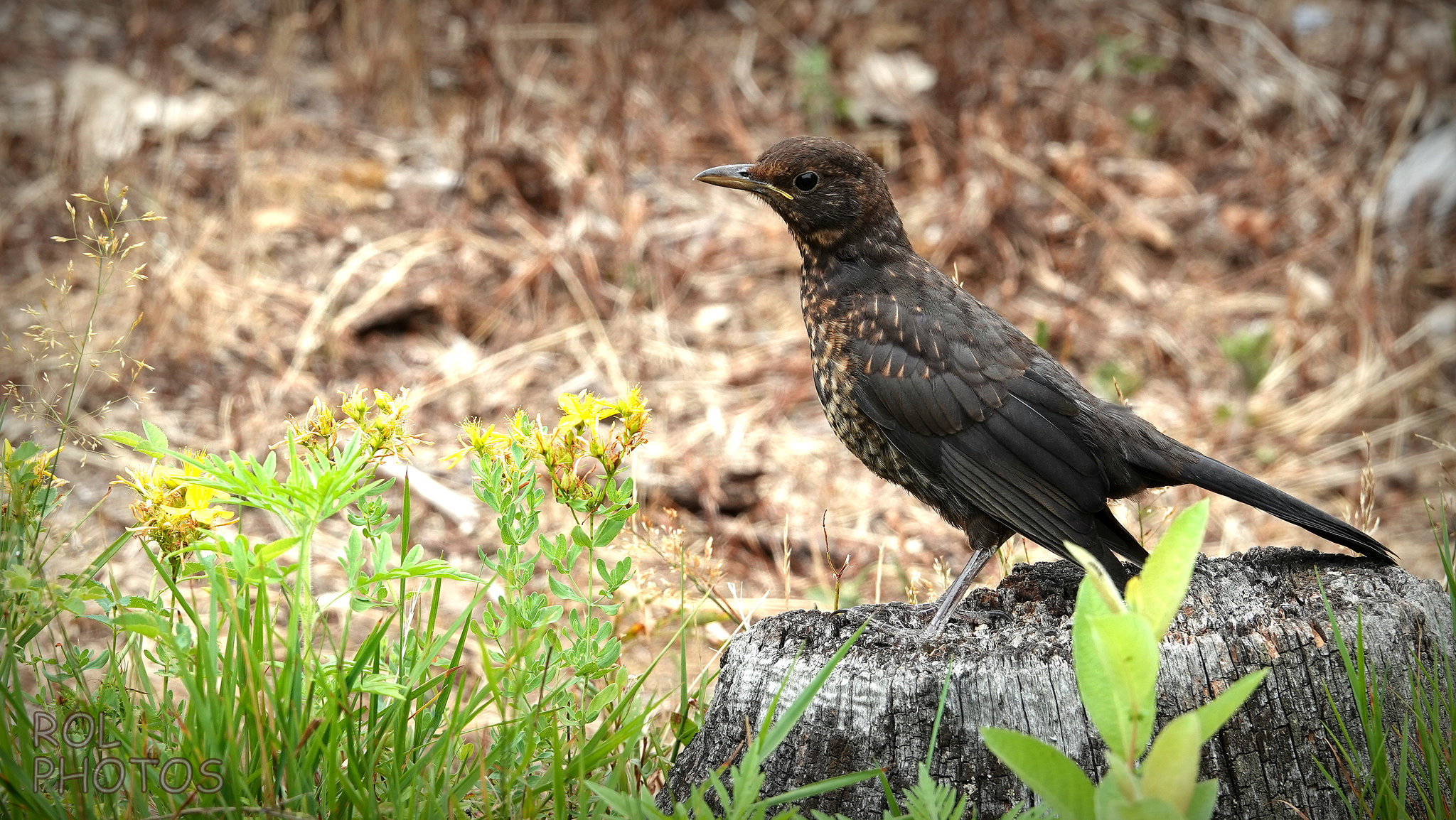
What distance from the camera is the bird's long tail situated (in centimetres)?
262

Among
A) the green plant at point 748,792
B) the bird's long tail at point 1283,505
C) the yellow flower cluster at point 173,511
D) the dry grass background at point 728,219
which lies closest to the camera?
the green plant at point 748,792

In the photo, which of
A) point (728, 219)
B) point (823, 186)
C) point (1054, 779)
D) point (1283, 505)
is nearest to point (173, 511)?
point (1054, 779)

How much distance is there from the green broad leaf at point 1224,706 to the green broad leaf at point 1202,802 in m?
0.15

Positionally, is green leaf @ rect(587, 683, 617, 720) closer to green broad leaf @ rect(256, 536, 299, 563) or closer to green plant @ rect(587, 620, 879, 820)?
green plant @ rect(587, 620, 879, 820)

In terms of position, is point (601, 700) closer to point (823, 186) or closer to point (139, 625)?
point (139, 625)

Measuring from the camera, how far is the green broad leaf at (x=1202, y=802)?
Result: 5.73ft

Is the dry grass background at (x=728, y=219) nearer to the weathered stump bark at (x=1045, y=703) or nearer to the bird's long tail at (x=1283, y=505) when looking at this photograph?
the bird's long tail at (x=1283, y=505)

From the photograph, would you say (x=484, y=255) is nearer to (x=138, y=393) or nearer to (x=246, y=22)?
(x=138, y=393)

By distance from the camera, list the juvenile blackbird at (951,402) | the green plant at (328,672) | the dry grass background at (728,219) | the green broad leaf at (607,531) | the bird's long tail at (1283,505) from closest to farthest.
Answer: the green plant at (328,672) → the green broad leaf at (607,531) → the bird's long tail at (1283,505) → the juvenile blackbird at (951,402) → the dry grass background at (728,219)

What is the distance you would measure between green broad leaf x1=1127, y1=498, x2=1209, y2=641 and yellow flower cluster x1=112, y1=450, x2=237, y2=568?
1.59 metres

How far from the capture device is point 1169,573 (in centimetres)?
171

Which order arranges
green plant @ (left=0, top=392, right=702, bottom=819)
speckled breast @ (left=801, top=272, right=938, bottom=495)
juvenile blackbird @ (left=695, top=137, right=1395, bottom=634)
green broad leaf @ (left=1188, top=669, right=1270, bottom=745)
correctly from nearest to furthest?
1. green broad leaf @ (left=1188, top=669, right=1270, bottom=745)
2. green plant @ (left=0, top=392, right=702, bottom=819)
3. juvenile blackbird @ (left=695, top=137, right=1395, bottom=634)
4. speckled breast @ (left=801, top=272, right=938, bottom=495)

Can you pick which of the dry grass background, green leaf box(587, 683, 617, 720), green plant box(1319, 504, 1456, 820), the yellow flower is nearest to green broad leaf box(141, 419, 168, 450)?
the yellow flower

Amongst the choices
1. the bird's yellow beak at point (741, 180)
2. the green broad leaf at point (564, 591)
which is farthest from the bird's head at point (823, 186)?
the green broad leaf at point (564, 591)
